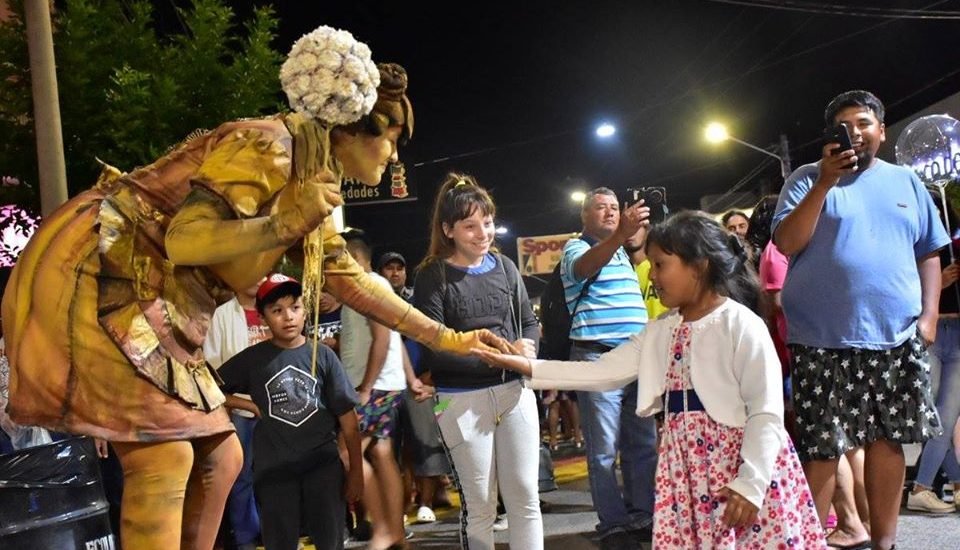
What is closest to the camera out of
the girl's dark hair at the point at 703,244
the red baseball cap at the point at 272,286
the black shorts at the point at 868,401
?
the girl's dark hair at the point at 703,244

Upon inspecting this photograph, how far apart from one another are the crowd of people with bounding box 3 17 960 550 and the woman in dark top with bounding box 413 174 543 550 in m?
0.01

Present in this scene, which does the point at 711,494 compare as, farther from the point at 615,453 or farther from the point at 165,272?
the point at 615,453

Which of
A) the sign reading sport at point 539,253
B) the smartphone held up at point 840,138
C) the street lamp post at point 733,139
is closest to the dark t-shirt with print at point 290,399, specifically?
the smartphone held up at point 840,138

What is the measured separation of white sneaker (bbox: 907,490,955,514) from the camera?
5875 millimetres

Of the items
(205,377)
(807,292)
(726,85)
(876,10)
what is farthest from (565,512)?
(726,85)

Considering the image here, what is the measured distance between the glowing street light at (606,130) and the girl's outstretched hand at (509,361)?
25658 millimetres

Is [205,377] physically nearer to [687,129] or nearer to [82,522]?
[82,522]

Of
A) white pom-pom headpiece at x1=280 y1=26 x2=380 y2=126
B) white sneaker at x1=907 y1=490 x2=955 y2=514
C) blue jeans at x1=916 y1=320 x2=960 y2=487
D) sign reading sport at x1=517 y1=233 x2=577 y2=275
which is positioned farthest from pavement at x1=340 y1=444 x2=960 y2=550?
sign reading sport at x1=517 y1=233 x2=577 y2=275

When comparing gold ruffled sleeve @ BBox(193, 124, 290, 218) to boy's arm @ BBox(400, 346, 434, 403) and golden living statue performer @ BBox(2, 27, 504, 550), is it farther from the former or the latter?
boy's arm @ BBox(400, 346, 434, 403)

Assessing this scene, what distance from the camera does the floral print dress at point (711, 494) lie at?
3.34 m

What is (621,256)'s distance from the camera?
6.24m

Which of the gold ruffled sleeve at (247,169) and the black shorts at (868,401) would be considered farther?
the black shorts at (868,401)

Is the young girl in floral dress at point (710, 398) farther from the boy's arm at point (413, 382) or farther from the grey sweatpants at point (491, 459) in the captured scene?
the boy's arm at point (413, 382)

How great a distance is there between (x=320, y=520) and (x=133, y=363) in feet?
7.51
